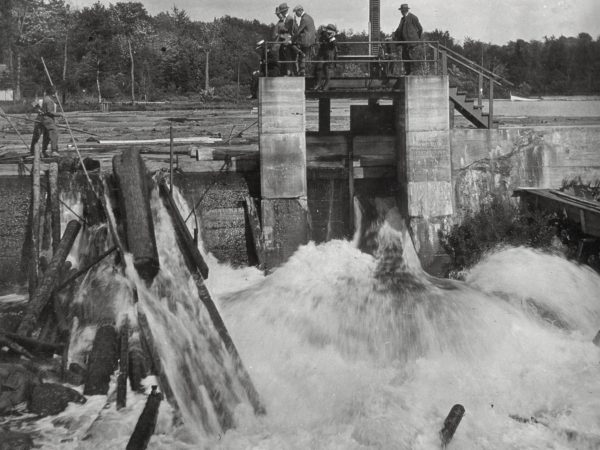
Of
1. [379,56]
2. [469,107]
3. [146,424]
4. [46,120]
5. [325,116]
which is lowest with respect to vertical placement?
[146,424]

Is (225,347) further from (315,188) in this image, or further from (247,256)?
(315,188)

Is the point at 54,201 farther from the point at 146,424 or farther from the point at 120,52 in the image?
the point at 120,52

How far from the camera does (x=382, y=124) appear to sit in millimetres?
19375

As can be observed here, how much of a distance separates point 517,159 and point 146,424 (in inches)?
497

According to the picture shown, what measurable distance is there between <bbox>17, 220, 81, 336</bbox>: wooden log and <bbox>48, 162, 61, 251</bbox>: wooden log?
0.72 m

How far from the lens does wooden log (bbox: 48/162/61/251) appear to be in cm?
1520

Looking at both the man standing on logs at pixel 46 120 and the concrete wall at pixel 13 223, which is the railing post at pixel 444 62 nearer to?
the man standing on logs at pixel 46 120

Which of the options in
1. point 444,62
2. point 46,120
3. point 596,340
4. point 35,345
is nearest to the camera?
point 35,345

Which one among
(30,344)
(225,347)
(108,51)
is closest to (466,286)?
(225,347)

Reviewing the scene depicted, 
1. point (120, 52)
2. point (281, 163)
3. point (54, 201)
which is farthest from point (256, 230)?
point (120, 52)

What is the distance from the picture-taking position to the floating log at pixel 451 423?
406 inches

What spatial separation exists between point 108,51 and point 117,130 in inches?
1764

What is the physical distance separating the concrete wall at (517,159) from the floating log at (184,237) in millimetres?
7246

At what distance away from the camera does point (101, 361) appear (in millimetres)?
11406
